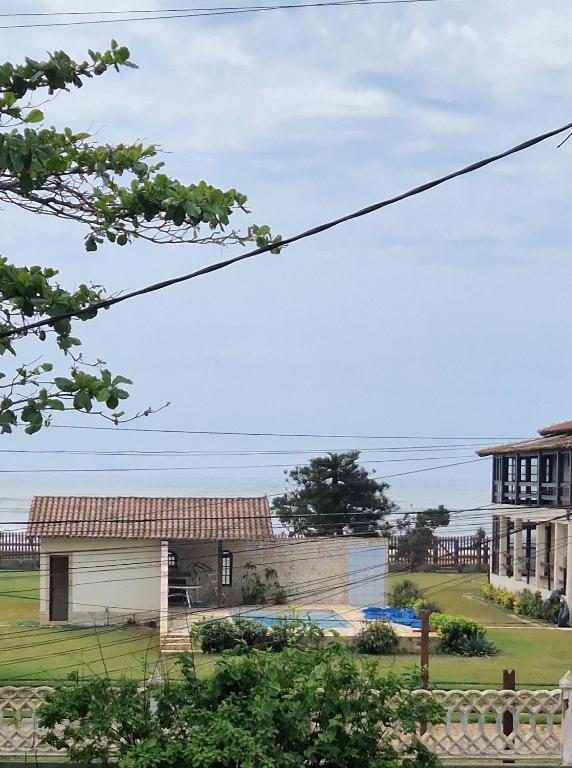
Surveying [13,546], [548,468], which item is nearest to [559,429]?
[548,468]

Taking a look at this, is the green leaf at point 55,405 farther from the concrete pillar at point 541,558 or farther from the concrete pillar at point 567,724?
the concrete pillar at point 541,558

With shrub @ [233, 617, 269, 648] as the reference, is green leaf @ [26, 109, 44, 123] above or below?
above

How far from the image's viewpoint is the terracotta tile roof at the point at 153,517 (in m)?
25.7

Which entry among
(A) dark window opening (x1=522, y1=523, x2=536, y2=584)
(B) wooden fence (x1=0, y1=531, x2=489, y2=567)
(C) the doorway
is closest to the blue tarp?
(A) dark window opening (x1=522, y1=523, x2=536, y2=584)

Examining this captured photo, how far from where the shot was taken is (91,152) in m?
7.11

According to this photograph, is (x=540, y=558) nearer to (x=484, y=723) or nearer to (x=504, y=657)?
(x=504, y=657)

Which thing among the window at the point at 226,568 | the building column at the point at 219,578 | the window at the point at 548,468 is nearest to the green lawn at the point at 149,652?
the building column at the point at 219,578

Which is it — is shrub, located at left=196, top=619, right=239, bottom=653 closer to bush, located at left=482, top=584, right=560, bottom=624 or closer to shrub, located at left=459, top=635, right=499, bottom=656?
shrub, located at left=459, top=635, right=499, bottom=656

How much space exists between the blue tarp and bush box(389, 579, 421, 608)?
2.60 feet

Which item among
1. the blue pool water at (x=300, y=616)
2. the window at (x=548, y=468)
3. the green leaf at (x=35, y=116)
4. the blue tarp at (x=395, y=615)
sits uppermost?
the green leaf at (x=35, y=116)

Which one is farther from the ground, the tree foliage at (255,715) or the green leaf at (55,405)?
the green leaf at (55,405)

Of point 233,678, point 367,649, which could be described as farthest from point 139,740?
point 367,649

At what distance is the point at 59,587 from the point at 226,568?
4.32m

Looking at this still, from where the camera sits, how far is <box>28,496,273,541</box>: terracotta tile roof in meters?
25.7
